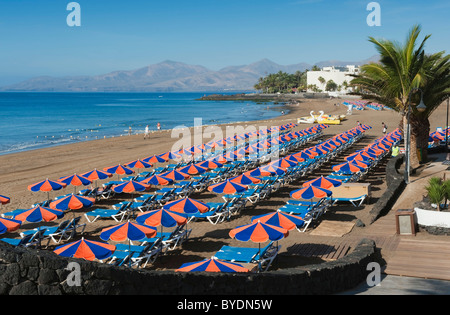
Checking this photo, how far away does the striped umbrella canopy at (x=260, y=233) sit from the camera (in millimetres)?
9117

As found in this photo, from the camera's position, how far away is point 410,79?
1712 centimetres

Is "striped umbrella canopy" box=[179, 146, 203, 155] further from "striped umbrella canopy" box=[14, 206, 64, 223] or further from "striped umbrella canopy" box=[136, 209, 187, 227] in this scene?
"striped umbrella canopy" box=[136, 209, 187, 227]

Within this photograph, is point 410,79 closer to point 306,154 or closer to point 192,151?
point 306,154

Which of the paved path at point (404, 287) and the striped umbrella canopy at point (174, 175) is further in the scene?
the striped umbrella canopy at point (174, 175)

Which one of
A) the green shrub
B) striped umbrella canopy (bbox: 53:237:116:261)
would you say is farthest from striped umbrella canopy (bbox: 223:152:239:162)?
striped umbrella canopy (bbox: 53:237:116:261)

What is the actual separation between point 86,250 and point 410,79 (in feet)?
45.8

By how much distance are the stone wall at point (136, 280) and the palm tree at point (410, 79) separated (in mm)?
11562

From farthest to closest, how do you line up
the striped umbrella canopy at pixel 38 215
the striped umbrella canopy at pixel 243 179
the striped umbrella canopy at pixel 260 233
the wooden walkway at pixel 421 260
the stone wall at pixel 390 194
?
1. the striped umbrella canopy at pixel 243 179
2. the stone wall at pixel 390 194
3. the striped umbrella canopy at pixel 38 215
4. the striped umbrella canopy at pixel 260 233
5. the wooden walkway at pixel 421 260

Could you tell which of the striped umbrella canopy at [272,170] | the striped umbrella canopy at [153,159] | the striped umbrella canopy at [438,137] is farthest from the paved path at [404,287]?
the striped umbrella canopy at [438,137]

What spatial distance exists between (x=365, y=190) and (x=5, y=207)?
42.5 feet

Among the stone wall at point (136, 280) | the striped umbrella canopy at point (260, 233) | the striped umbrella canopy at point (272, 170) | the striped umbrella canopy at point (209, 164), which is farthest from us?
the striped umbrella canopy at point (209, 164)

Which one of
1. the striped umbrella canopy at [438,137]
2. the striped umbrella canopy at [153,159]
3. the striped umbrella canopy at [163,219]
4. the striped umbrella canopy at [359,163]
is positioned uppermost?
the striped umbrella canopy at [438,137]

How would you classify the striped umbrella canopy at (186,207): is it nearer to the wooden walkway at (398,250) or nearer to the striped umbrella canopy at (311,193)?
the wooden walkway at (398,250)
